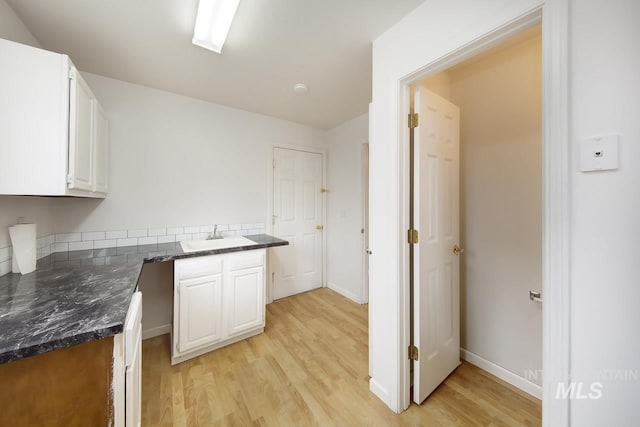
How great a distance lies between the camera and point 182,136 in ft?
7.50

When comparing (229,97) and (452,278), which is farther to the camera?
(229,97)

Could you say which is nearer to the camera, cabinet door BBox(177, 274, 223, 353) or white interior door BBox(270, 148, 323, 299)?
cabinet door BBox(177, 274, 223, 353)

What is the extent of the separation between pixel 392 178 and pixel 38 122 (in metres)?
1.81

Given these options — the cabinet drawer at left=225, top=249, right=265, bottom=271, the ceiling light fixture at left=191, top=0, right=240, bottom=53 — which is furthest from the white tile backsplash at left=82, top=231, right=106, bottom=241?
the ceiling light fixture at left=191, top=0, right=240, bottom=53

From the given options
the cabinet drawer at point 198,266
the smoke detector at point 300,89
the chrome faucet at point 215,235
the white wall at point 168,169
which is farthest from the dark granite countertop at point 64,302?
the smoke detector at point 300,89

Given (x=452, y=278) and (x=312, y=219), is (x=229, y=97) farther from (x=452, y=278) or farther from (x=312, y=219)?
(x=452, y=278)

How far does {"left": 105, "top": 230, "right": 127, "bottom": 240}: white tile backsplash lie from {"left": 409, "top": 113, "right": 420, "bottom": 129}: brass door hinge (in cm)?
248

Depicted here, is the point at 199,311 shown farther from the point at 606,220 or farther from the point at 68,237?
the point at 606,220

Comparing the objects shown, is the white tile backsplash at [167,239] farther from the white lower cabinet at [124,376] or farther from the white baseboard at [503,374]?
the white baseboard at [503,374]

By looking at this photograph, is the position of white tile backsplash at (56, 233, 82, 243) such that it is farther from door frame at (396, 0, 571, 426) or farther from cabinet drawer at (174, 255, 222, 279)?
door frame at (396, 0, 571, 426)

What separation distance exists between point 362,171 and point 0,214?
9.07 feet

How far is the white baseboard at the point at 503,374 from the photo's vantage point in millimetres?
1480

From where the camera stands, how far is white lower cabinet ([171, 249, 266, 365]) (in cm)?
176

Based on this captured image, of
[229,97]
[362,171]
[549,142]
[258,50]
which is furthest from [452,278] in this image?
[229,97]
